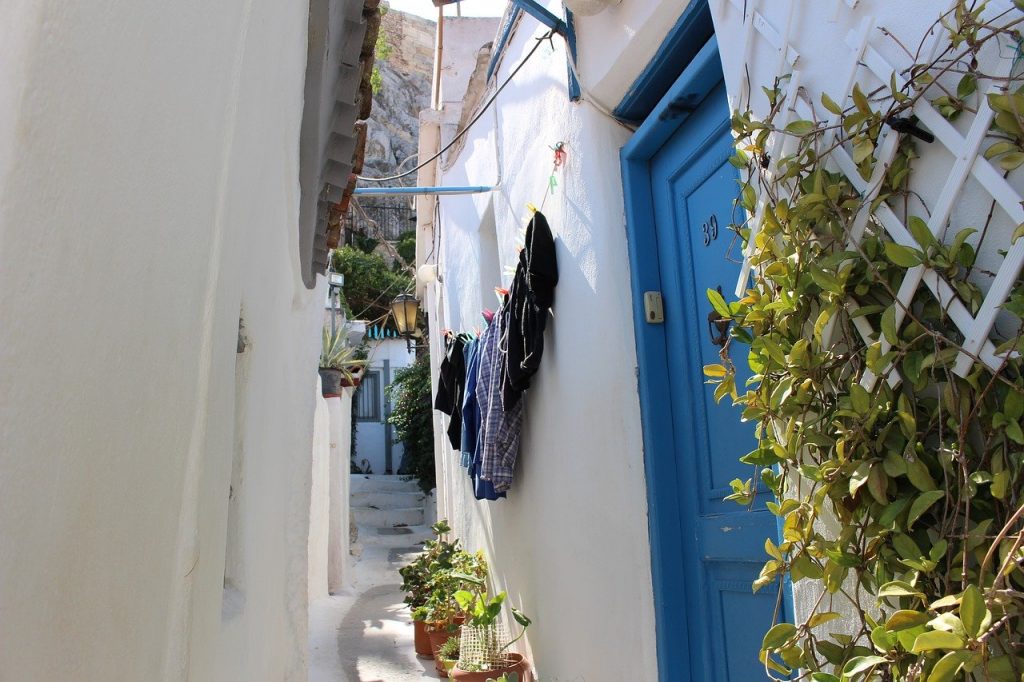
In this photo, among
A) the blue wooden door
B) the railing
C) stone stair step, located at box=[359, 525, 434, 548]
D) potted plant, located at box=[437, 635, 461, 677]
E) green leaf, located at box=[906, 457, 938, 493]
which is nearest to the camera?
green leaf, located at box=[906, 457, 938, 493]

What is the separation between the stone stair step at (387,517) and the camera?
47.1 feet

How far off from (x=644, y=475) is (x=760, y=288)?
1335 mm

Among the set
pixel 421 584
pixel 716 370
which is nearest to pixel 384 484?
pixel 421 584

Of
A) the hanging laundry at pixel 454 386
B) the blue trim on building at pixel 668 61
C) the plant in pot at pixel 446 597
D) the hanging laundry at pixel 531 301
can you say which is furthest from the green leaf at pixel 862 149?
the hanging laundry at pixel 454 386

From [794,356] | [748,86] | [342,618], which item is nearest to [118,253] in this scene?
[794,356]

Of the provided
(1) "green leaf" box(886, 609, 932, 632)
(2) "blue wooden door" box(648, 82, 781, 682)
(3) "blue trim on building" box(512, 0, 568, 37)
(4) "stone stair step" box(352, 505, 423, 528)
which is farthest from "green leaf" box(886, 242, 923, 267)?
(4) "stone stair step" box(352, 505, 423, 528)

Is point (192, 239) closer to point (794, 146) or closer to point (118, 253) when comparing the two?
point (118, 253)

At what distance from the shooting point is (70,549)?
1.16 meters

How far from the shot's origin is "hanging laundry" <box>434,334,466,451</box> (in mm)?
5797

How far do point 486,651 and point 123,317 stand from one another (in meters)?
3.64

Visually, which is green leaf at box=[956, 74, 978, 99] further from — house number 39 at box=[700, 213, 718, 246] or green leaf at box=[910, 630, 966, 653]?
house number 39 at box=[700, 213, 718, 246]

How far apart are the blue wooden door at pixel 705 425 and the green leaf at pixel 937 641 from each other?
49.0 inches

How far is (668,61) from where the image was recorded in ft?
9.53

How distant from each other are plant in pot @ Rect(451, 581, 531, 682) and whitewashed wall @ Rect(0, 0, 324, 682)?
7.37 feet
